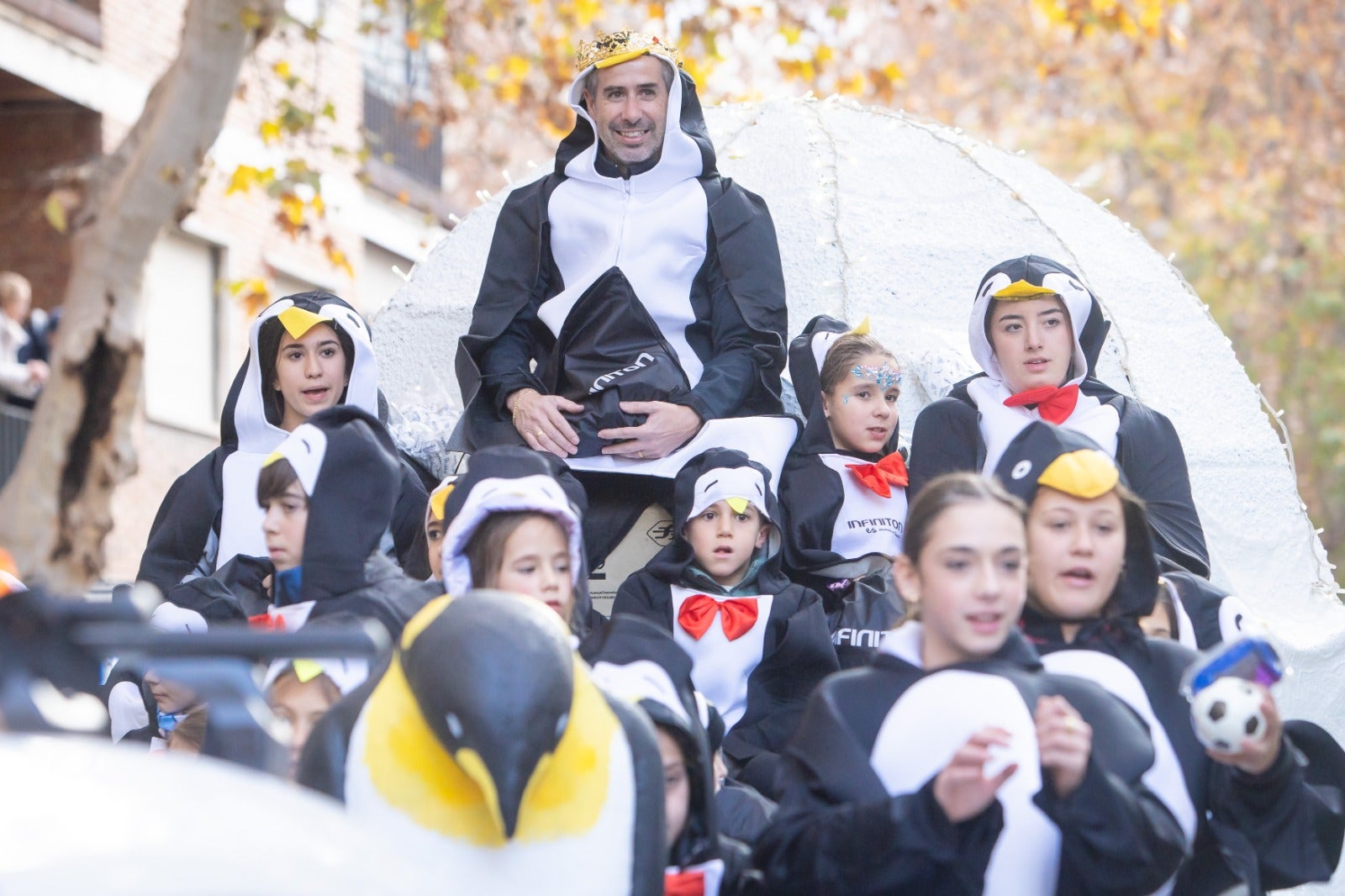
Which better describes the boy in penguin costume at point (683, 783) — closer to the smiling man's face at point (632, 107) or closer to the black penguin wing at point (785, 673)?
the black penguin wing at point (785, 673)

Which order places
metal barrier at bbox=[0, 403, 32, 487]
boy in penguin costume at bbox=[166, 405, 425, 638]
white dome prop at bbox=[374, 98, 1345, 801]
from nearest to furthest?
boy in penguin costume at bbox=[166, 405, 425, 638], white dome prop at bbox=[374, 98, 1345, 801], metal barrier at bbox=[0, 403, 32, 487]

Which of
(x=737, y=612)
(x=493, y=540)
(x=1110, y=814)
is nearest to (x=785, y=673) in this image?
(x=737, y=612)

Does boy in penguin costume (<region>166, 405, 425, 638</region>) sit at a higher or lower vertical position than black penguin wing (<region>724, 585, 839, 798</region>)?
higher

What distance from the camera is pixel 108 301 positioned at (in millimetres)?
8609

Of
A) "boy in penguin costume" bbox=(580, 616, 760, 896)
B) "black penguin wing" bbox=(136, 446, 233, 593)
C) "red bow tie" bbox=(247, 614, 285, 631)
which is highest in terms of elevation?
"black penguin wing" bbox=(136, 446, 233, 593)

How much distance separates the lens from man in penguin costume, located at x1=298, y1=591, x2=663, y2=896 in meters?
2.77

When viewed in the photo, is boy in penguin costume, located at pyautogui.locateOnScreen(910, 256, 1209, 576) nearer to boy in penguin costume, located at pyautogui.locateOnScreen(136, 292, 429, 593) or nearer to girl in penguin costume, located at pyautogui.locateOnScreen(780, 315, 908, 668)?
girl in penguin costume, located at pyautogui.locateOnScreen(780, 315, 908, 668)

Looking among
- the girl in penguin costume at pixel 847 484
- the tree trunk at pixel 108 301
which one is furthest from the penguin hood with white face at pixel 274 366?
the tree trunk at pixel 108 301

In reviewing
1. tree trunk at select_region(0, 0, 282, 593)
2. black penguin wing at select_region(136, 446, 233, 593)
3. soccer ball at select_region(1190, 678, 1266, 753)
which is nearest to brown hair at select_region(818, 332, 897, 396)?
black penguin wing at select_region(136, 446, 233, 593)

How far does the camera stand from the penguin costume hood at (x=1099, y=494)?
3672 mm

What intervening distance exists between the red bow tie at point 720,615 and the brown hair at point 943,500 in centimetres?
151

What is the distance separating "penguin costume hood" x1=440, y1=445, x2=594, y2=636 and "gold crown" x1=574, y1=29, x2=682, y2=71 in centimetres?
208

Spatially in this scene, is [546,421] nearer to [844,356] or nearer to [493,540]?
[844,356]

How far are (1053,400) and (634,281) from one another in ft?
4.48
